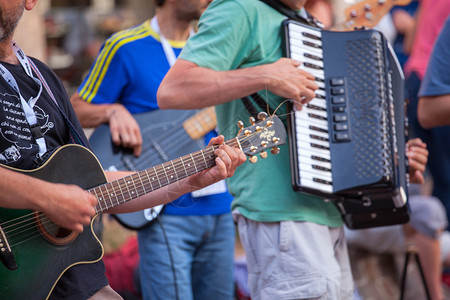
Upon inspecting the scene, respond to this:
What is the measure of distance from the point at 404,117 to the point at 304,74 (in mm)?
603

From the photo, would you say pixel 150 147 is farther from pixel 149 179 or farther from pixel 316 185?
pixel 149 179

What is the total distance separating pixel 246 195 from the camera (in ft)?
9.32

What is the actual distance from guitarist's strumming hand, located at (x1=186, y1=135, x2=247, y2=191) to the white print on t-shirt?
1.86 ft

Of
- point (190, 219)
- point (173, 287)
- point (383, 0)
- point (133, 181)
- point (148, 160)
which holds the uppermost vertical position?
point (383, 0)

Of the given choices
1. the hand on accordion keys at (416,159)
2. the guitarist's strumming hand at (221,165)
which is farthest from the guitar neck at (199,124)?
the guitarist's strumming hand at (221,165)

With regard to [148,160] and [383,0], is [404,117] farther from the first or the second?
[148,160]

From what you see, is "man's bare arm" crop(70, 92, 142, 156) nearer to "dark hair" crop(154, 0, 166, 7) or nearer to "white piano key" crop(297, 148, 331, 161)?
"dark hair" crop(154, 0, 166, 7)

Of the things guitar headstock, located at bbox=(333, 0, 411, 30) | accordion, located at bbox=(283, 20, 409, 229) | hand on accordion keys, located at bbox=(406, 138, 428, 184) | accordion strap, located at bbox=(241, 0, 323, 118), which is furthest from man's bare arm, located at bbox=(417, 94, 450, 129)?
accordion strap, located at bbox=(241, 0, 323, 118)

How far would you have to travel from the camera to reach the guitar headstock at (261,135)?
97.5 inches

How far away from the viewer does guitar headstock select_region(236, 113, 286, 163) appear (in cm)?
248

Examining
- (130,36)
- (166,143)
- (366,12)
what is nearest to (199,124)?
(166,143)

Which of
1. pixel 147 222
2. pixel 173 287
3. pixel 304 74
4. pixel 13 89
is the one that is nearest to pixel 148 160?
pixel 147 222

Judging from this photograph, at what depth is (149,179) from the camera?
2344mm

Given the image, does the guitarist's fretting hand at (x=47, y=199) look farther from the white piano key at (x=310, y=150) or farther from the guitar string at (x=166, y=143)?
the guitar string at (x=166, y=143)
